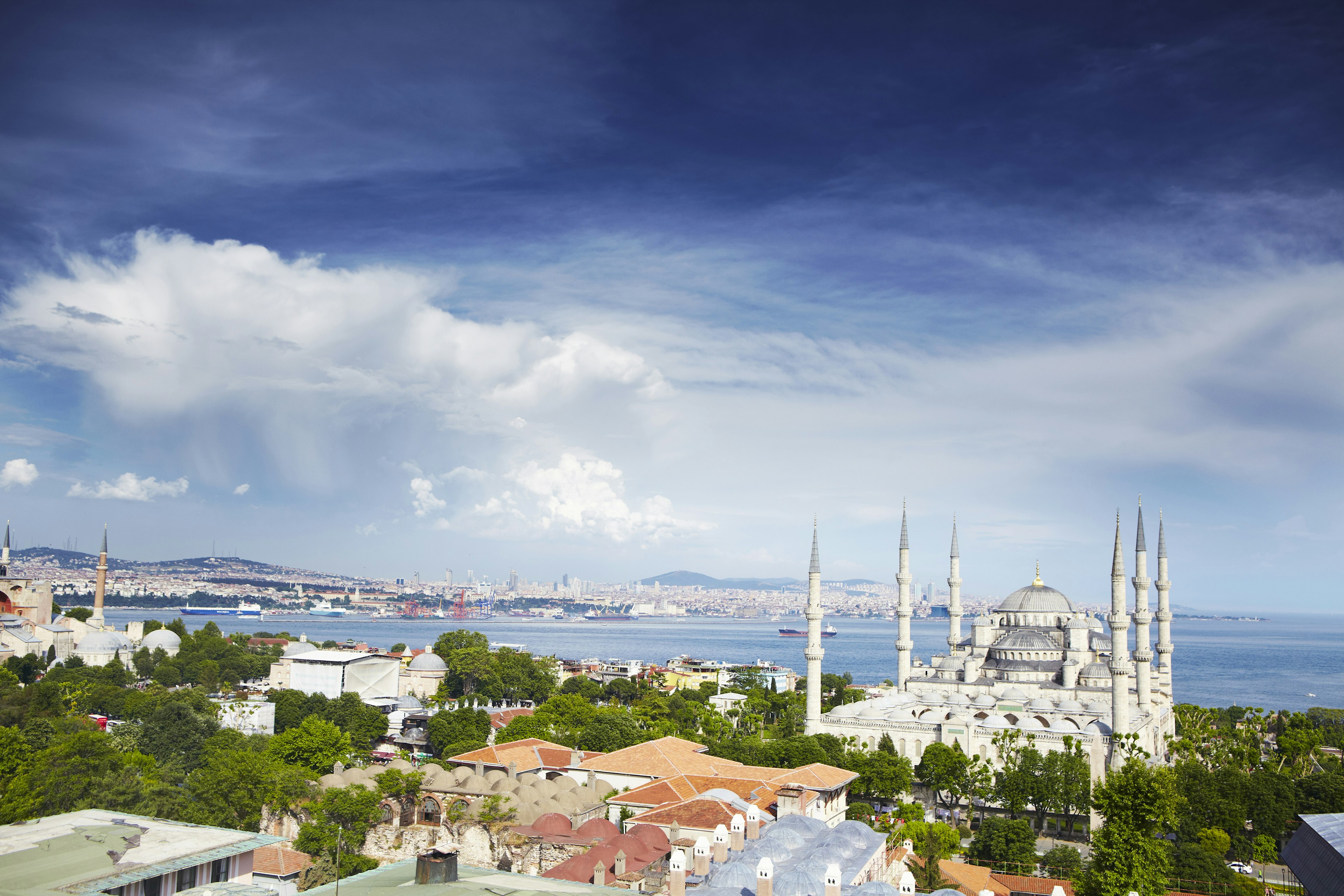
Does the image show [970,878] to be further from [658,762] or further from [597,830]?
[658,762]

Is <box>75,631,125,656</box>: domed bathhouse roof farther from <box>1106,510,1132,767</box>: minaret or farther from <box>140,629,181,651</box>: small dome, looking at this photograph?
<box>1106,510,1132,767</box>: minaret

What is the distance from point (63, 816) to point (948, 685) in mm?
37260

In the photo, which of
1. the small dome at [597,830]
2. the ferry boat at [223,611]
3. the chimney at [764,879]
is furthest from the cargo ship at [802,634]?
the chimney at [764,879]

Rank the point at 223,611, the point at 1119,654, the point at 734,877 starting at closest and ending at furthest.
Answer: the point at 734,877, the point at 1119,654, the point at 223,611

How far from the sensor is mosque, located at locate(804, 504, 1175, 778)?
37531mm

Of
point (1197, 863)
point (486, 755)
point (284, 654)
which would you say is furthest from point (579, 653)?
point (1197, 863)

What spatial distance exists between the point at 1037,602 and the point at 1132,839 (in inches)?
Answer: 1307

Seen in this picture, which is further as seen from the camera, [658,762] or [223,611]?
[223,611]

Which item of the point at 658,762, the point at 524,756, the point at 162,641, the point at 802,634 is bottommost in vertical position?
the point at 802,634

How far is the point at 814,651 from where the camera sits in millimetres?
40375

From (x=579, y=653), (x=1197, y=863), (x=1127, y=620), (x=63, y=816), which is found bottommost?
(x=579, y=653)

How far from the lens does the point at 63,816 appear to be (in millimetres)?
18156

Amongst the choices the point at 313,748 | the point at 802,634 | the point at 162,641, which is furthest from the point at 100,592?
the point at 802,634

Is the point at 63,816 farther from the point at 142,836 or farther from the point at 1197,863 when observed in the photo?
the point at 1197,863
